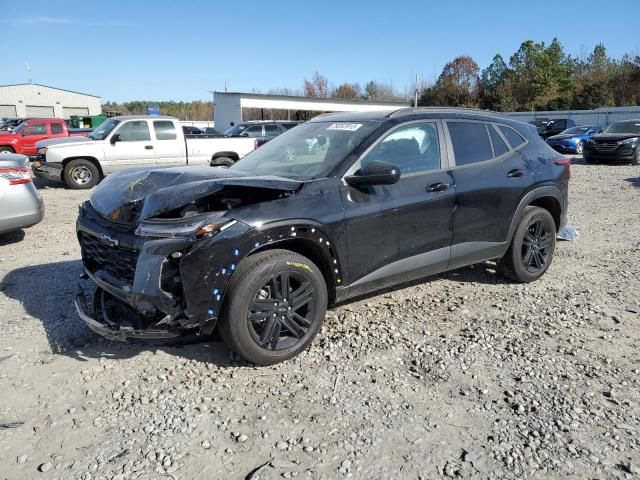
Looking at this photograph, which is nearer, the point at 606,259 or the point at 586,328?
the point at 586,328

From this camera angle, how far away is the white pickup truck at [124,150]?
40.3ft

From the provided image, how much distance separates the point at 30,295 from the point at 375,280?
3.40m

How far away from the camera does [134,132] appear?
42.3ft

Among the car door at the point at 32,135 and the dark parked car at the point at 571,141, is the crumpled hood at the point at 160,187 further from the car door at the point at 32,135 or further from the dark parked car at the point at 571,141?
the dark parked car at the point at 571,141

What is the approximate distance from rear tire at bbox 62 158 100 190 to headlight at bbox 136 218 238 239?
1051 cm

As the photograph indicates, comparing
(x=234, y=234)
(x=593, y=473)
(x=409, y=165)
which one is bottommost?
(x=593, y=473)

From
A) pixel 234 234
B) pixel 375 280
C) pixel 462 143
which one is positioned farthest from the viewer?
pixel 462 143

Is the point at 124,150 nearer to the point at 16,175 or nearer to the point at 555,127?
the point at 16,175

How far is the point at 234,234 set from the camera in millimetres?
3191

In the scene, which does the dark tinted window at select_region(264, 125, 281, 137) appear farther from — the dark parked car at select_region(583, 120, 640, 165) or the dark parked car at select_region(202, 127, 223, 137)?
the dark parked car at select_region(583, 120, 640, 165)

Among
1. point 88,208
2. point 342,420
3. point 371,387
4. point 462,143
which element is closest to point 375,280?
point 371,387

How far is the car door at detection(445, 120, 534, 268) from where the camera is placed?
14.6 ft

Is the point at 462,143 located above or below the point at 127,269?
above

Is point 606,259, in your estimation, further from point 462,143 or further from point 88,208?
point 88,208
